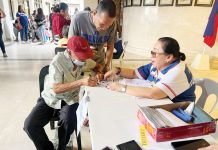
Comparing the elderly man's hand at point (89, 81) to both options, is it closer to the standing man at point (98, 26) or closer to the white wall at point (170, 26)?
the standing man at point (98, 26)

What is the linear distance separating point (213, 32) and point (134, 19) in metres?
2.61

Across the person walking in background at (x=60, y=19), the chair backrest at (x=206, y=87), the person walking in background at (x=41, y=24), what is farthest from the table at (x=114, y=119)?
the person walking in background at (x=41, y=24)

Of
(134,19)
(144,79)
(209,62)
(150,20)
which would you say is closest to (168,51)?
(144,79)

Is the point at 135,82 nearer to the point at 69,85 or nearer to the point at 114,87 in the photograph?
the point at 114,87

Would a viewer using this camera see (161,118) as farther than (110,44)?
No

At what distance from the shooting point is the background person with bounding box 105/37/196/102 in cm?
133

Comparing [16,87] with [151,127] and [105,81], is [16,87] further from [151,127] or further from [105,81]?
[151,127]

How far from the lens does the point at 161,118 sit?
1.00m

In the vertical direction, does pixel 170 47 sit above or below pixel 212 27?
below

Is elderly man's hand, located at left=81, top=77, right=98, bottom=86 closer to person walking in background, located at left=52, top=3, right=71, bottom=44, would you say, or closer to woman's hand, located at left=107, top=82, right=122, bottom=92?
woman's hand, located at left=107, top=82, right=122, bottom=92

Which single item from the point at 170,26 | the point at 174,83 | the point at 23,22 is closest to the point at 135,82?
the point at 174,83

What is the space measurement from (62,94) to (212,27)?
3.98 metres

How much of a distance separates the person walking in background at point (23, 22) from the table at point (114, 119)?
290 inches

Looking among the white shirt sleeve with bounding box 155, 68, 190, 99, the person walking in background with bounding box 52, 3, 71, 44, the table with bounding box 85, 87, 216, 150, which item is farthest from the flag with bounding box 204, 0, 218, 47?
the table with bounding box 85, 87, 216, 150
